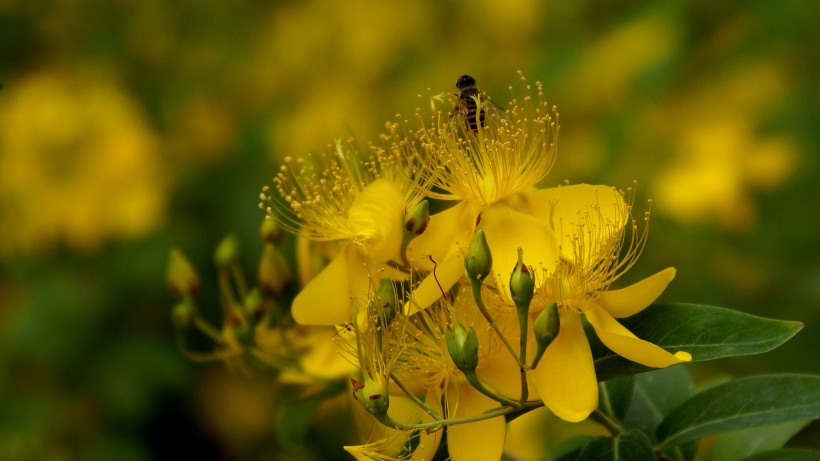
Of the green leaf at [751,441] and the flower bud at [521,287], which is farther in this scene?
the green leaf at [751,441]

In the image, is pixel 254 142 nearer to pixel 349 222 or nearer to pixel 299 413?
pixel 299 413

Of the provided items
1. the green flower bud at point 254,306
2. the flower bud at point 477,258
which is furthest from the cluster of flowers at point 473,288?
the green flower bud at point 254,306

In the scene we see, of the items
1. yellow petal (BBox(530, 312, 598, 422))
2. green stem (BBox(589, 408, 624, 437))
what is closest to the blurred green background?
green stem (BBox(589, 408, 624, 437))

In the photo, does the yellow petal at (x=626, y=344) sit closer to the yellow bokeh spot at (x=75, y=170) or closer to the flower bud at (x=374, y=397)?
the flower bud at (x=374, y=397)

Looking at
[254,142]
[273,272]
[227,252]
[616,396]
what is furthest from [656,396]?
[254,142]

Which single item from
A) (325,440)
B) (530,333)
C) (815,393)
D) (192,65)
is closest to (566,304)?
(530,333)

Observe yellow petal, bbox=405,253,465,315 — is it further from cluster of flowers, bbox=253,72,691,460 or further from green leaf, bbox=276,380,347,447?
green leaf, bbox=276,380,347,447

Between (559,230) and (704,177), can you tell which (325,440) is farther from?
(559,230)
